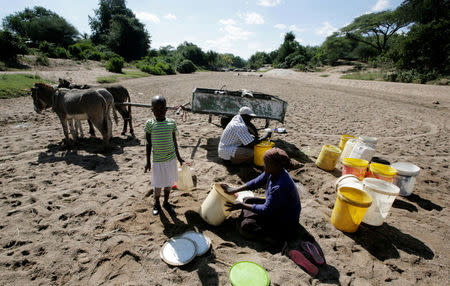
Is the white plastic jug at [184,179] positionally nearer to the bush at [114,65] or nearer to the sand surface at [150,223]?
the sand surface at [150,223]

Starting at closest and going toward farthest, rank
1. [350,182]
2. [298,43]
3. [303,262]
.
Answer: [303,262], [350,182], [298,43]

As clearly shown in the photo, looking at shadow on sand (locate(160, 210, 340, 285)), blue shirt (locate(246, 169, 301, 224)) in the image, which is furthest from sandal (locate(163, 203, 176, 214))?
blue shirt (locate(246, 169, 301, 224))

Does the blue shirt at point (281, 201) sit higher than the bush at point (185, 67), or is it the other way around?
the bush at point (185, 67)

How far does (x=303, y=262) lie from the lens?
2.53m

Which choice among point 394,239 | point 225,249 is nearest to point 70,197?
point 225,249

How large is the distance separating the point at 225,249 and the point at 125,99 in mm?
5832

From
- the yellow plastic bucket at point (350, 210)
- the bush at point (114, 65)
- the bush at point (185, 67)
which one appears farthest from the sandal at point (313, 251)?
the bush at point (185, 67)

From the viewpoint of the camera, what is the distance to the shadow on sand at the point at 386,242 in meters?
2.77

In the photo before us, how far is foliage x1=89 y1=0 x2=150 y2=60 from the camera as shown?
39.1 metres

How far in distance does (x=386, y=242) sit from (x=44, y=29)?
149 ft

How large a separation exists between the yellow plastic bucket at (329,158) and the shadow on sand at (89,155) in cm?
445

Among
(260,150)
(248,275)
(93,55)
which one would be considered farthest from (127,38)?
(248,275)

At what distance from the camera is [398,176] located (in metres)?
3.93

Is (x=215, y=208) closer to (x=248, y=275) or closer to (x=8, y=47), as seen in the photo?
(x=248, y=275)
